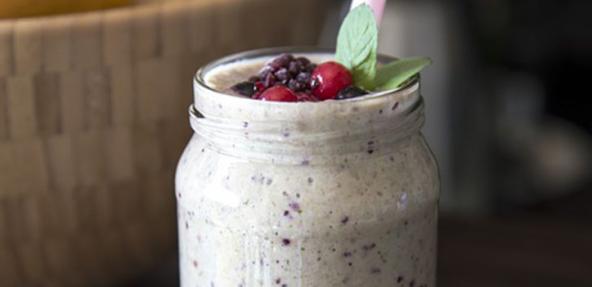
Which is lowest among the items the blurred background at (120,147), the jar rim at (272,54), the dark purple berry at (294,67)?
the blurred background at (120,147)

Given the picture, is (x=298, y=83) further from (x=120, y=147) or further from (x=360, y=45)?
(x=120, y=147)

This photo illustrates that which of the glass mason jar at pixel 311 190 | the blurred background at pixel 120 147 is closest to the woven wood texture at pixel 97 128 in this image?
the blurred background at pixel 120 147

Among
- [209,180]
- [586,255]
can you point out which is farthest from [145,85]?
[586,255]

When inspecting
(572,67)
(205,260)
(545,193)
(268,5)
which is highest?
(268,5)

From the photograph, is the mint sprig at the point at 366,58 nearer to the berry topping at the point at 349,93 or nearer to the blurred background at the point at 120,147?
the berry topping at the point at 349,93

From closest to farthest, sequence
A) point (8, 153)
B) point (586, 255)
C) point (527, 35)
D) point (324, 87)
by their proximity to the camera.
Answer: point (324, 87) < point (8, 153) < point (586, 255) < point (527, 35)

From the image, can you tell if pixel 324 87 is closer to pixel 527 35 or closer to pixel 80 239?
pixel 80 239

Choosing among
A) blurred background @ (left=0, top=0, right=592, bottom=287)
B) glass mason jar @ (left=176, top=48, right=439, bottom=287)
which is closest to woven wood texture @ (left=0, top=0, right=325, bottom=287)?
blurred background @ (left=0, top=0, right=592, bottom=287)
